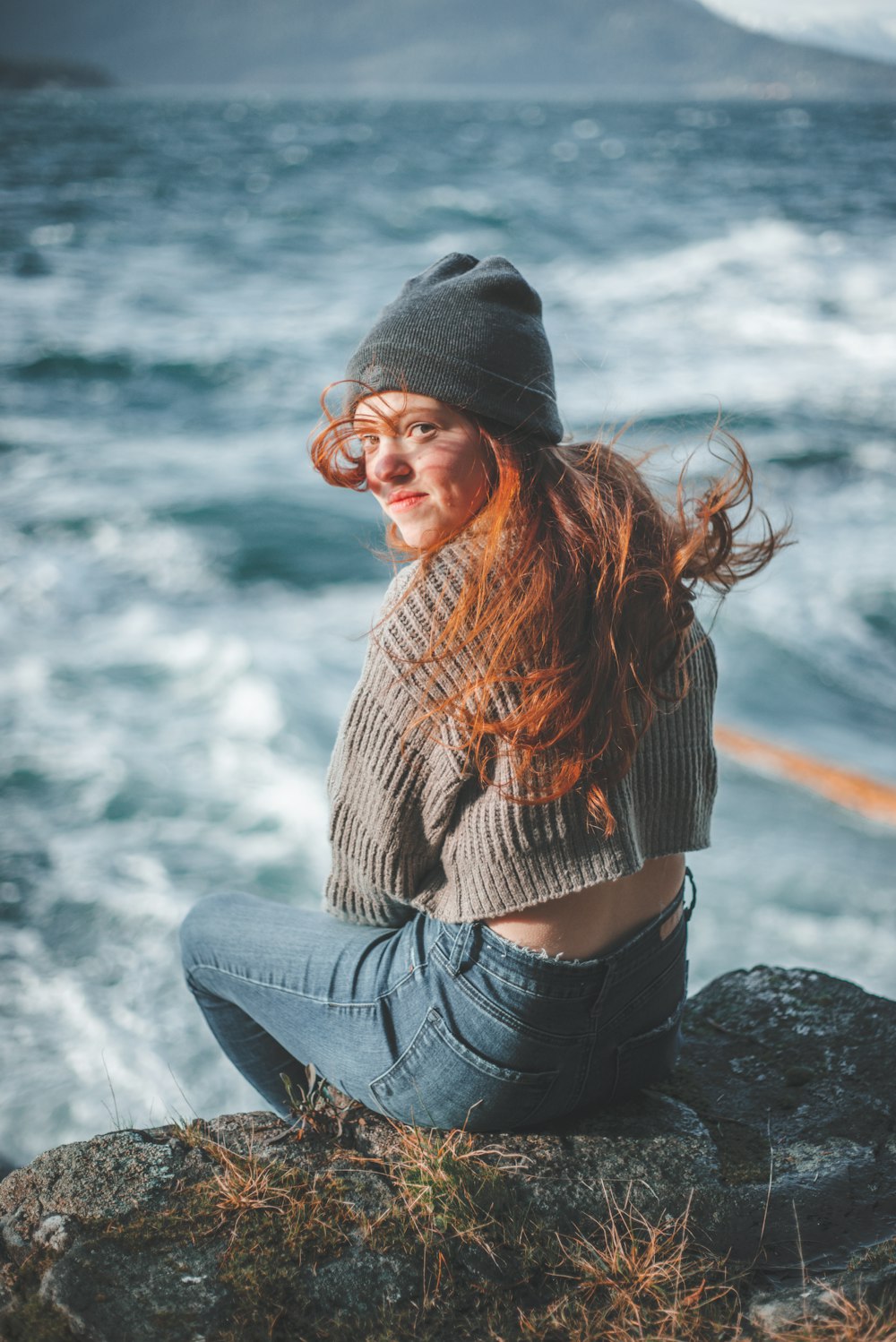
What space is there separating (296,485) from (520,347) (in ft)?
31.8

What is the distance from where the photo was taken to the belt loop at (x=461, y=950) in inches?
71.2

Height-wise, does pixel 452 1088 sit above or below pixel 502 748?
below

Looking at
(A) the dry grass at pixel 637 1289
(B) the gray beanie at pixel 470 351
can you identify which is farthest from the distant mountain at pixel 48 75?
(A) the dry grass at pixel 637 1289

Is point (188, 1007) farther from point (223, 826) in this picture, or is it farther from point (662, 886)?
point (662, 886)

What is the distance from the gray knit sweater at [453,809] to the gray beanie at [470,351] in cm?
29

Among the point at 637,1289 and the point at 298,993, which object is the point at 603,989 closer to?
the point at 637,1289

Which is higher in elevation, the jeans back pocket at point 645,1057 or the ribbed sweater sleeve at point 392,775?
the ribbed sweater sleeve at point 392,775

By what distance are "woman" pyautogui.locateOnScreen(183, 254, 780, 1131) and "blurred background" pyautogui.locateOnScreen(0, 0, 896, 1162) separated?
1.17 ft

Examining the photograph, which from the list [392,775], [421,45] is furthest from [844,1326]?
[421,45]

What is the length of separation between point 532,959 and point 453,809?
0.93 ft

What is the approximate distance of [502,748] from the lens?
170 centimetres

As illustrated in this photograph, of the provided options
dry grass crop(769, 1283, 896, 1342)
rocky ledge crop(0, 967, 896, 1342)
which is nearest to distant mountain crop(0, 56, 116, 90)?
rocky ledge crop(0, 967, 896, 1342)

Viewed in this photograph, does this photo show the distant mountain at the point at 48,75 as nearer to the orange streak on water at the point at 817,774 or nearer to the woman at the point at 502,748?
the orange streak on water at the point at 817,774

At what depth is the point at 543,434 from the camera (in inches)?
74.0
